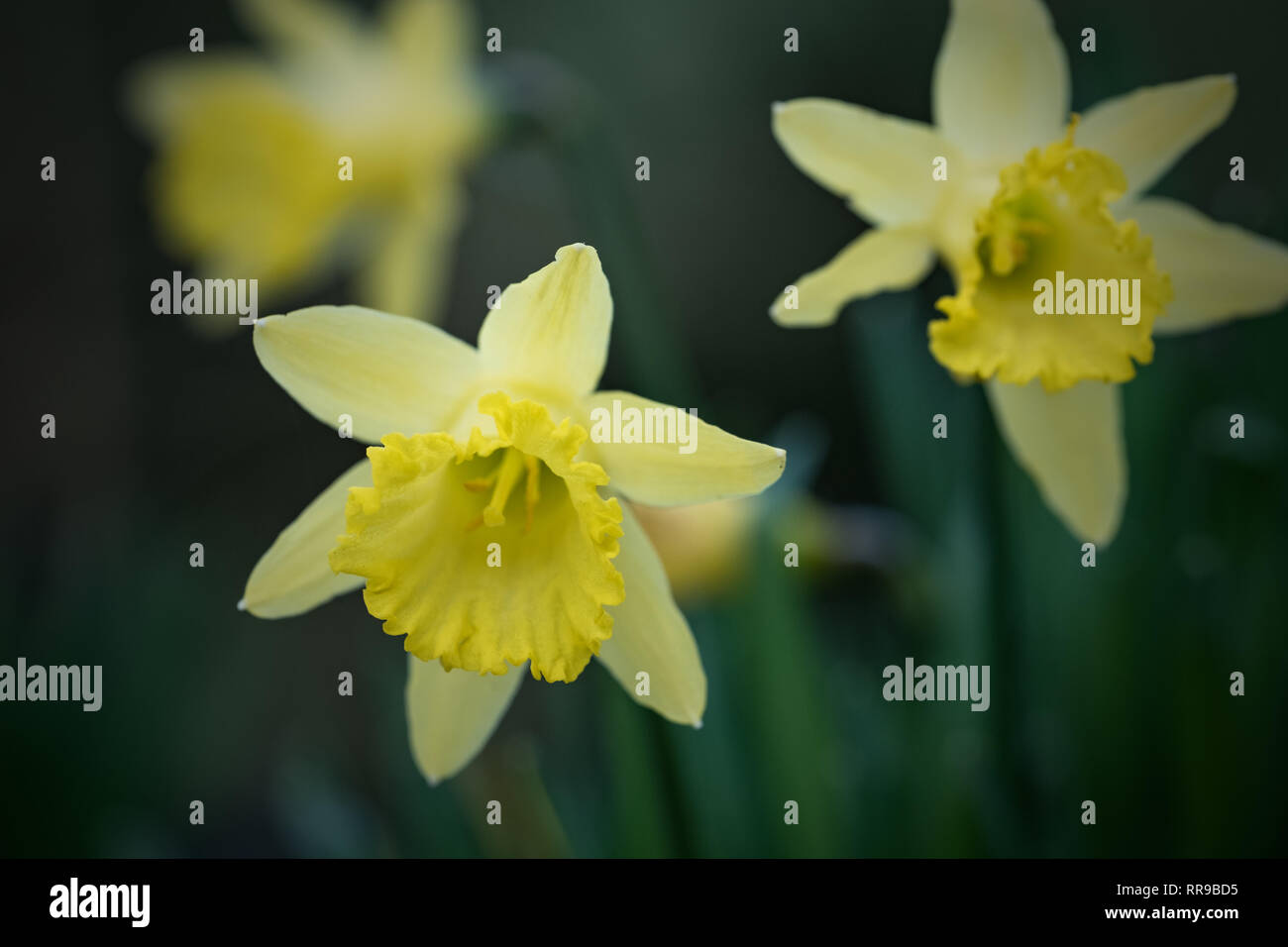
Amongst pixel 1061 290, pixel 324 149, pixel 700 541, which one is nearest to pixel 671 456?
pixel 1061 290

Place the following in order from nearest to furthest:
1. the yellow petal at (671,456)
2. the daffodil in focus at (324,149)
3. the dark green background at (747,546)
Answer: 1. the yellow petal at (671,456)
2. the dark green background at (747,546)
3. the daffodil in focus at (324,149)

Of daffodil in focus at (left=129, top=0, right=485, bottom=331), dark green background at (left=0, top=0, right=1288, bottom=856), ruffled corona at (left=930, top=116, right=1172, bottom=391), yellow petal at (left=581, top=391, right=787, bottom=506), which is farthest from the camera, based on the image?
daffodil in focus at (left=129, top=0, right=485, bottom=331)

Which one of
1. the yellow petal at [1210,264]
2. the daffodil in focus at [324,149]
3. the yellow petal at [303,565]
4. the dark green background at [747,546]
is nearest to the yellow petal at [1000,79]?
the yellow petal at [1210,264]

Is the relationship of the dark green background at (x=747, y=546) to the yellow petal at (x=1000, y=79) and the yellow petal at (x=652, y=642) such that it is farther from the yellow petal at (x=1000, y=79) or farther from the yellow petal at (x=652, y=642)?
the yellow petal at (x=1000, y=79)

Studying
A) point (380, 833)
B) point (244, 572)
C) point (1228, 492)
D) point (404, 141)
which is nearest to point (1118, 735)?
point (1228, 492)

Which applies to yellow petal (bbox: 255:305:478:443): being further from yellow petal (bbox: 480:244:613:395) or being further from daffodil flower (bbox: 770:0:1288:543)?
daffodil flower (bbox: 770:0:1288:543)

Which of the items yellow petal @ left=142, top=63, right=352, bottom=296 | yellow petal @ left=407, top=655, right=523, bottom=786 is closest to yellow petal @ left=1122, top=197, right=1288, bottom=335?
yellow petal @ left=407, top=655, right=523, bottom=786
